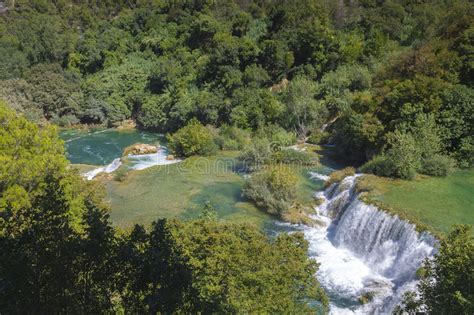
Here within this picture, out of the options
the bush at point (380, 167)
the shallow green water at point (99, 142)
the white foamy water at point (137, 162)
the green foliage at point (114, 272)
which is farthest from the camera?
the shallow green water at point (99, 142)

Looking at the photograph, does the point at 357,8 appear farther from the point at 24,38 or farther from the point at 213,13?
the point at 24,38

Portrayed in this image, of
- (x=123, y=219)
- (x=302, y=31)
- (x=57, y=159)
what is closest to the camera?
(x=57, y=159)

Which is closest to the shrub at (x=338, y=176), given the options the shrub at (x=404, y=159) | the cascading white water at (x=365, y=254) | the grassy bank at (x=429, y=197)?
the grassy bank at (x=429, y=197)

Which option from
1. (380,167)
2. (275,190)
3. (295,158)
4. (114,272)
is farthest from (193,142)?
(114,272)

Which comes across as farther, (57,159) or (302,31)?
(302,31)

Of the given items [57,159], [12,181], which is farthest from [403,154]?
[12,181]

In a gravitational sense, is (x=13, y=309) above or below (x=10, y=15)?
below

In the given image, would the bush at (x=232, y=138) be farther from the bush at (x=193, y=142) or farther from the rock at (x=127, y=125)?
the rock at (x=127, y=125)

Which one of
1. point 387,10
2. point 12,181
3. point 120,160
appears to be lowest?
point 120,160
